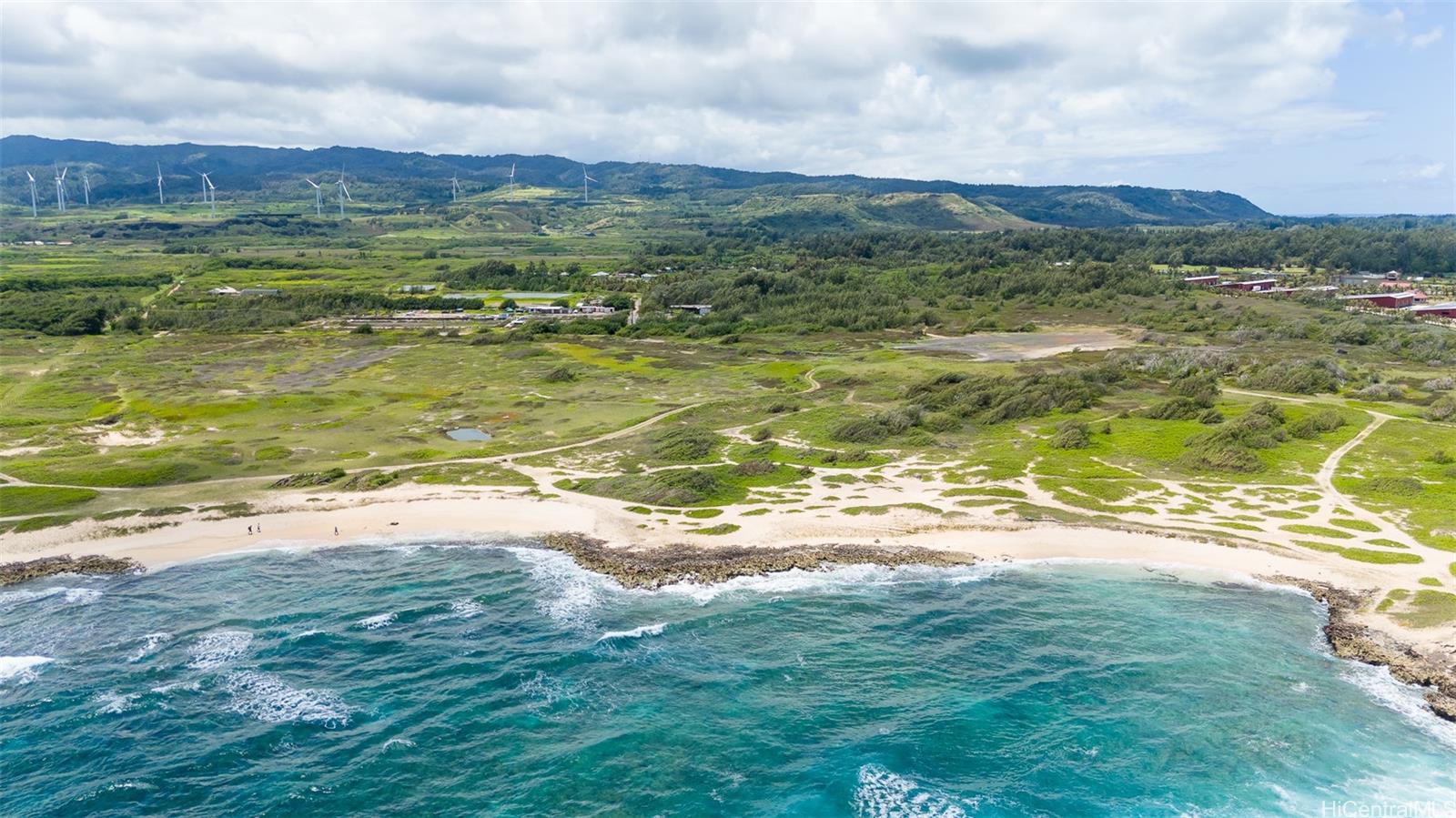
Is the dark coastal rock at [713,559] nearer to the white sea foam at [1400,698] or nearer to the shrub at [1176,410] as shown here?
the white sea foam at [1400,698]

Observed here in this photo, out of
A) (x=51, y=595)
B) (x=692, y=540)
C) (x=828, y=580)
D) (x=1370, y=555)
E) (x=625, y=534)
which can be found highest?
(x=1370, y=555)

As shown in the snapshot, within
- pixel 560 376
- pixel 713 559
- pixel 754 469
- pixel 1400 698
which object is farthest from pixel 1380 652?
pixel 560 376

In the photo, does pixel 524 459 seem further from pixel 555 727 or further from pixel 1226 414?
pixel 1226 414

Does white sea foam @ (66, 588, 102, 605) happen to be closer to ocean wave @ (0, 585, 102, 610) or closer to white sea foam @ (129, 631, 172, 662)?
ocean wave @ (0, 585, 102, 610)

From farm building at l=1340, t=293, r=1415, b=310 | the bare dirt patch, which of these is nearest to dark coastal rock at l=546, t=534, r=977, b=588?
the bare dirt patch

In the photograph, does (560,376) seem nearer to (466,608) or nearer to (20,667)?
(466,608)

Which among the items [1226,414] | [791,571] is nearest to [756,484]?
[791,571]
